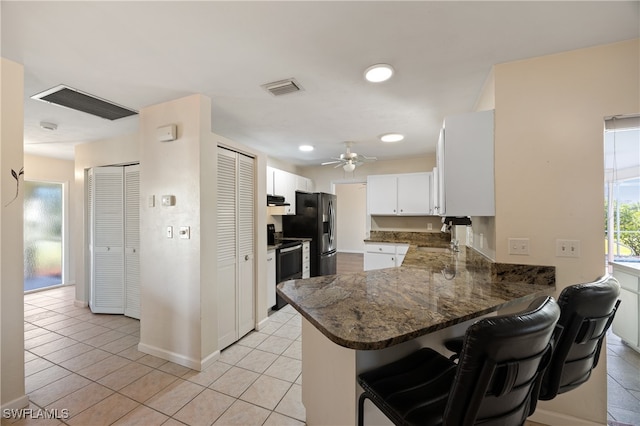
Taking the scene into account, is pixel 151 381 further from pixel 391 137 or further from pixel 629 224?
pixel 629 224

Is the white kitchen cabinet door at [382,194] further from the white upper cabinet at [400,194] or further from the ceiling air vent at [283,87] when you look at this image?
the ceiling air vent at [283,87]

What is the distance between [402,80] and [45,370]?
3840 millimetres

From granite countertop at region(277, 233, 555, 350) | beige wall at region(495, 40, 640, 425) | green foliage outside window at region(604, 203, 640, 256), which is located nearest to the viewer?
granite countertop at region(277, 233, 555, 350)

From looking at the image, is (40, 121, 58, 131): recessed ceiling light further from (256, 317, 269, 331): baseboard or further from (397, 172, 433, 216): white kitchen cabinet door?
(397, 172, 433, 216): white kitchen cabinet door

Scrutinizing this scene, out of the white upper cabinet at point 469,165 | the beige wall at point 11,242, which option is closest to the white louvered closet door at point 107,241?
the beige wall at point 11,242

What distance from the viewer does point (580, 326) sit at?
3.25 ft

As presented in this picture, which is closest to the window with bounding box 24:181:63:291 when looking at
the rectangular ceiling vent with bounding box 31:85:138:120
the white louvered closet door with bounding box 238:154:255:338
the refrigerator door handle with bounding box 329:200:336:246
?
the rectangular ceiling vent with bounding box 31:85:138:120

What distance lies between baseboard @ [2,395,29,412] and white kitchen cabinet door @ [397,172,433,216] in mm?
4732

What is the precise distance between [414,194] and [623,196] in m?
3.21

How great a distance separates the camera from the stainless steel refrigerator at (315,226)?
4.54m

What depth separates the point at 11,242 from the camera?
1730 millimetres

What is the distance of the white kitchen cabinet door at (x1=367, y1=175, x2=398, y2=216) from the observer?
4.78m

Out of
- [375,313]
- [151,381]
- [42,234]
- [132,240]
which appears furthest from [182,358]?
[42,234]

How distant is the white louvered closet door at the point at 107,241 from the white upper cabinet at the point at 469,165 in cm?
388
